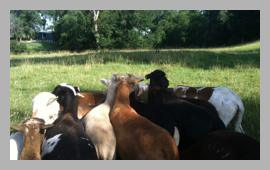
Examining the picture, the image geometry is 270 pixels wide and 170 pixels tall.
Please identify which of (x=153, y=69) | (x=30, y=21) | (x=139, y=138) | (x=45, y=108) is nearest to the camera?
(x=139, y=138)

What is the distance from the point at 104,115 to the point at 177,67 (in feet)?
28.2

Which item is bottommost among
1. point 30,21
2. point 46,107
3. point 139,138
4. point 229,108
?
point 139,138

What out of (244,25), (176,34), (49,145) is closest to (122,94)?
(49,145)

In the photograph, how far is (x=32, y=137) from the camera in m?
3.61

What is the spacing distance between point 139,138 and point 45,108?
2293mm

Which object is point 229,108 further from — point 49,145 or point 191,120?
point 49,145

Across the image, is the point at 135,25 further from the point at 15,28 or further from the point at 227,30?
the point at 15,28

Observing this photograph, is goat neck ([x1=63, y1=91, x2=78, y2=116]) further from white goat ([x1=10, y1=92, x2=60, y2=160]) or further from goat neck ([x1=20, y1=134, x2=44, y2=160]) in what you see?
goat neck ([x1=20, y1=134, x2=44, y2=160])

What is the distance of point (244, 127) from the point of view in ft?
18.1

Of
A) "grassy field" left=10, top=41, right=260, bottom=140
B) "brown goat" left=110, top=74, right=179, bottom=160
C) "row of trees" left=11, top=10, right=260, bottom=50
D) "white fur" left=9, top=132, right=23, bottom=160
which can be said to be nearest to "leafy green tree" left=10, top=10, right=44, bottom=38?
"row of trees" left=11, top=10, right=260, bottom=50

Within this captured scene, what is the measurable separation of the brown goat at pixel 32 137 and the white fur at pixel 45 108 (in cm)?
69

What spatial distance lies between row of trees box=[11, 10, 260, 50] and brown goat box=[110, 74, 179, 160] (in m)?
36.6

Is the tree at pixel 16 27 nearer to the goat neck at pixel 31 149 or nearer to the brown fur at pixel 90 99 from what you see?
the brown fur at pixel 90 99

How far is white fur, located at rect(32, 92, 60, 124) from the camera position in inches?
179
